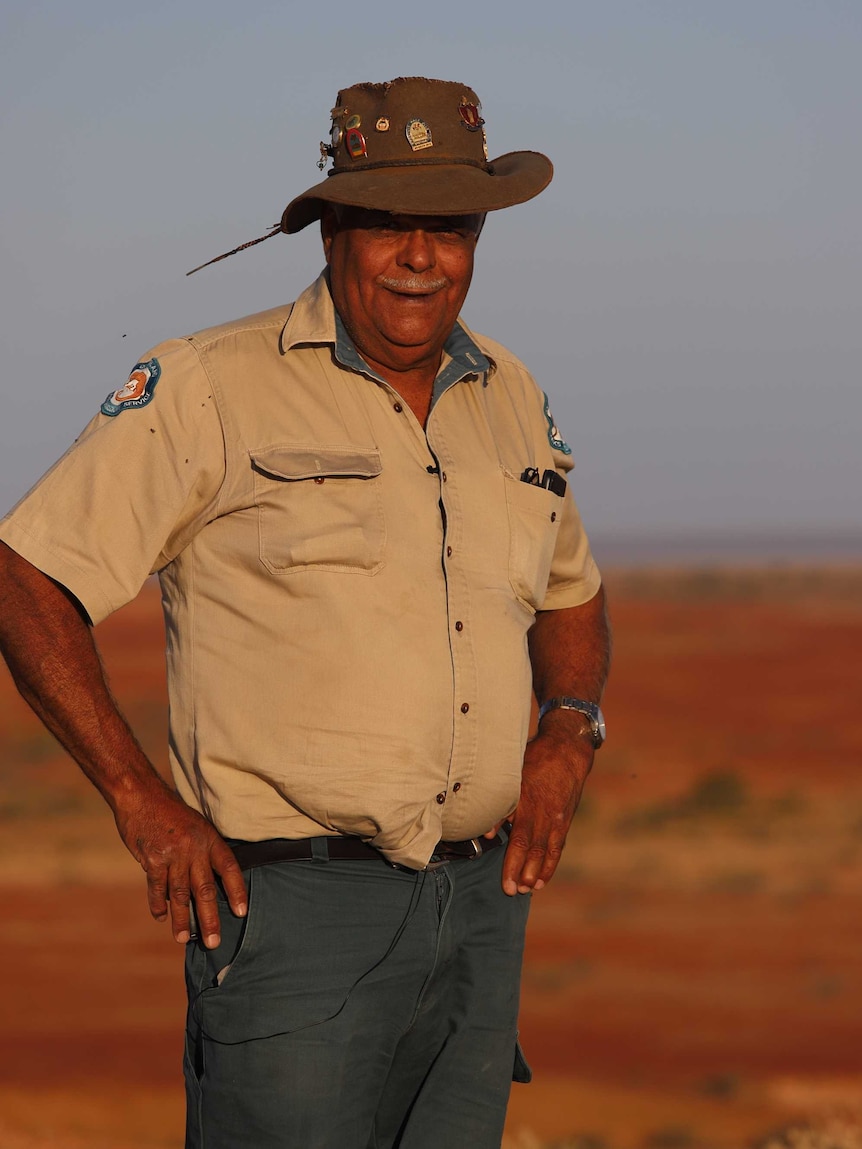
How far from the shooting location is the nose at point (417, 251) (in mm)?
3039

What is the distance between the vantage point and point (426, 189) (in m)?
2.98

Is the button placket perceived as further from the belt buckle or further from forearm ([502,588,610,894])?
forearm ([502,588,610,894])

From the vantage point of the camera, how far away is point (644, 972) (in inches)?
400

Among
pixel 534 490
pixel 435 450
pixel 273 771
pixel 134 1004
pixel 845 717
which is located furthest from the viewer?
pixel 845 717

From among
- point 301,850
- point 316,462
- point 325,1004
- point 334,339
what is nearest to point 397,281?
point 334,339

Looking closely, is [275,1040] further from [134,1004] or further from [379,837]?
[134,1004]

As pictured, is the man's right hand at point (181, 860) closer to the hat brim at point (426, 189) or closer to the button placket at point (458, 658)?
the button placket at point (458, 658)

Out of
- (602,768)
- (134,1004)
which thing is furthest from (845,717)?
(134,1004)

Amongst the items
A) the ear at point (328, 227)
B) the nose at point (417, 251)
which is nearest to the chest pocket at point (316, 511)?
the nose at point (417, 251)

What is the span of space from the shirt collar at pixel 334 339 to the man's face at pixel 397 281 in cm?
4

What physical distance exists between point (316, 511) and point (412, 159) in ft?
2.60

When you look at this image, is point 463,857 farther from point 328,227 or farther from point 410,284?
point 328,227

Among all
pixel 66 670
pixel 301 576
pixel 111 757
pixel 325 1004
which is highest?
pixel 301 576

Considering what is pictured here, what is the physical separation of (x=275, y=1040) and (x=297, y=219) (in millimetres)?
1673
